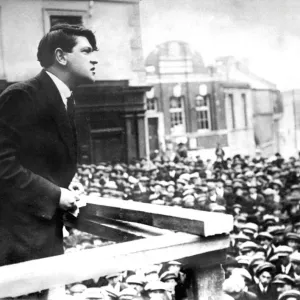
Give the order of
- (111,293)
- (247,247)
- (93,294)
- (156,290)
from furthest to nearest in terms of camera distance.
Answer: (247,247) → (111,293) → (156,290) → (93,294)

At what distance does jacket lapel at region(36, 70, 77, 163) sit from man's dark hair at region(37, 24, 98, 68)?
7 cm

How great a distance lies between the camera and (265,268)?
4605 millimetres

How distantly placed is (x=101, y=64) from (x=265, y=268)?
Answer: 288cm

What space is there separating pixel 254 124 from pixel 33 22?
4.58 m

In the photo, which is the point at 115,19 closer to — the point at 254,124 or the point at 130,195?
the point at 130,195

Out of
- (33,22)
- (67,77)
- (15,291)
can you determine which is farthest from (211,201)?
(15,291)

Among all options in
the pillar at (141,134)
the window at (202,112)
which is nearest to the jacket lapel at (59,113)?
the pillar at (141,134)

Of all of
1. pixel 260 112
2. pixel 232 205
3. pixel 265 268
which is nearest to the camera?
pixel 265 268

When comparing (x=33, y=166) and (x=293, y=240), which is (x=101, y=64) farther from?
(x=33, y=166)

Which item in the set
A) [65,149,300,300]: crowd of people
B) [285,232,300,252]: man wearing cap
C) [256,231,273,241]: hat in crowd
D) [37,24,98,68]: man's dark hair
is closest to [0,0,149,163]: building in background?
[65,149,300,300]: crowd of people

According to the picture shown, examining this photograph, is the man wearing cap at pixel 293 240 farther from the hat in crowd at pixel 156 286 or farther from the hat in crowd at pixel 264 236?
the hat in crowd at pixel 156 286

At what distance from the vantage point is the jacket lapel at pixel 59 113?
58.4 inches

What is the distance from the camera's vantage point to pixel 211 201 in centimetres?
660

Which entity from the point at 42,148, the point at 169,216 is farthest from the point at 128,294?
the point at 169,216
